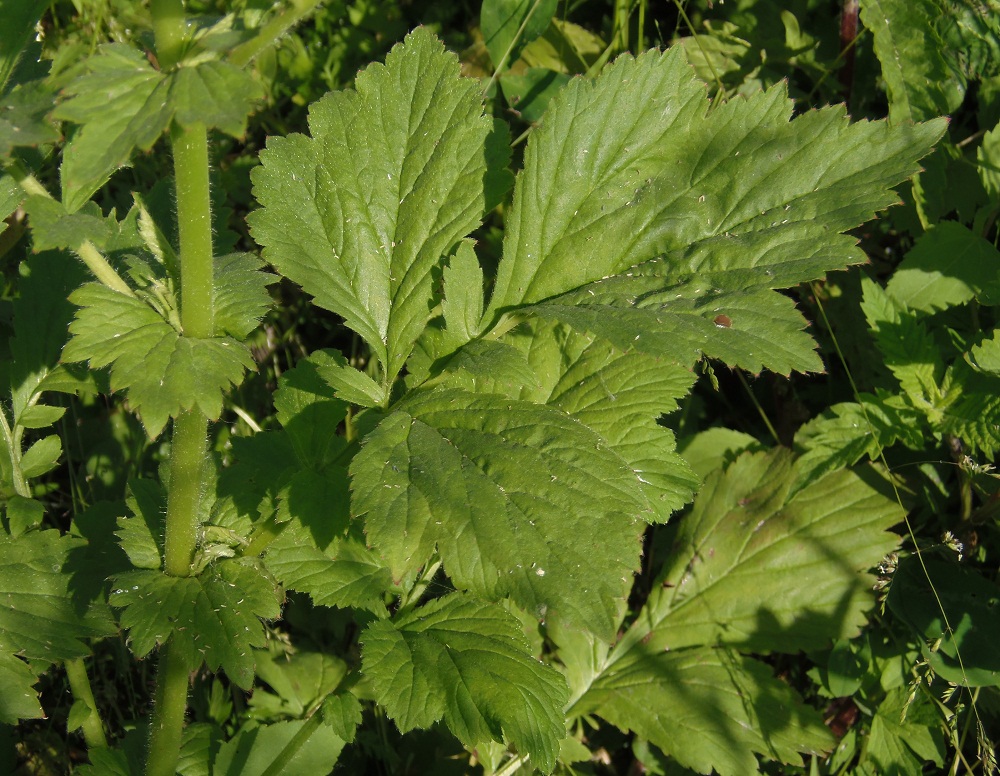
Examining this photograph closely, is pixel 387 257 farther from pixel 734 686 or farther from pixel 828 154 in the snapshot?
pixel 734 686

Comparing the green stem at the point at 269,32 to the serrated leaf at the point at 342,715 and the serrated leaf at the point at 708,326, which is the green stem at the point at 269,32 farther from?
the serrated leaf at the point at 342,715

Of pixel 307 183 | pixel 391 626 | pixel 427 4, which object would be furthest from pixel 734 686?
pixel 427 4

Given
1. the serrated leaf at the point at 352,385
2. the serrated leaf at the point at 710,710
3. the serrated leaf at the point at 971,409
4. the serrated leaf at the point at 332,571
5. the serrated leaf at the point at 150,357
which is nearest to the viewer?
the serrated leaf at the point at 150,357

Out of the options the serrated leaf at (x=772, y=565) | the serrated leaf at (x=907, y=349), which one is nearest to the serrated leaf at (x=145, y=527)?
the serrated leaf at (x=772, y=565)

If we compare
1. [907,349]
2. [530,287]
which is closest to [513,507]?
[530,287]

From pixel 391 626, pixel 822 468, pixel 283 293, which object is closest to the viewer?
pixel 391 626
